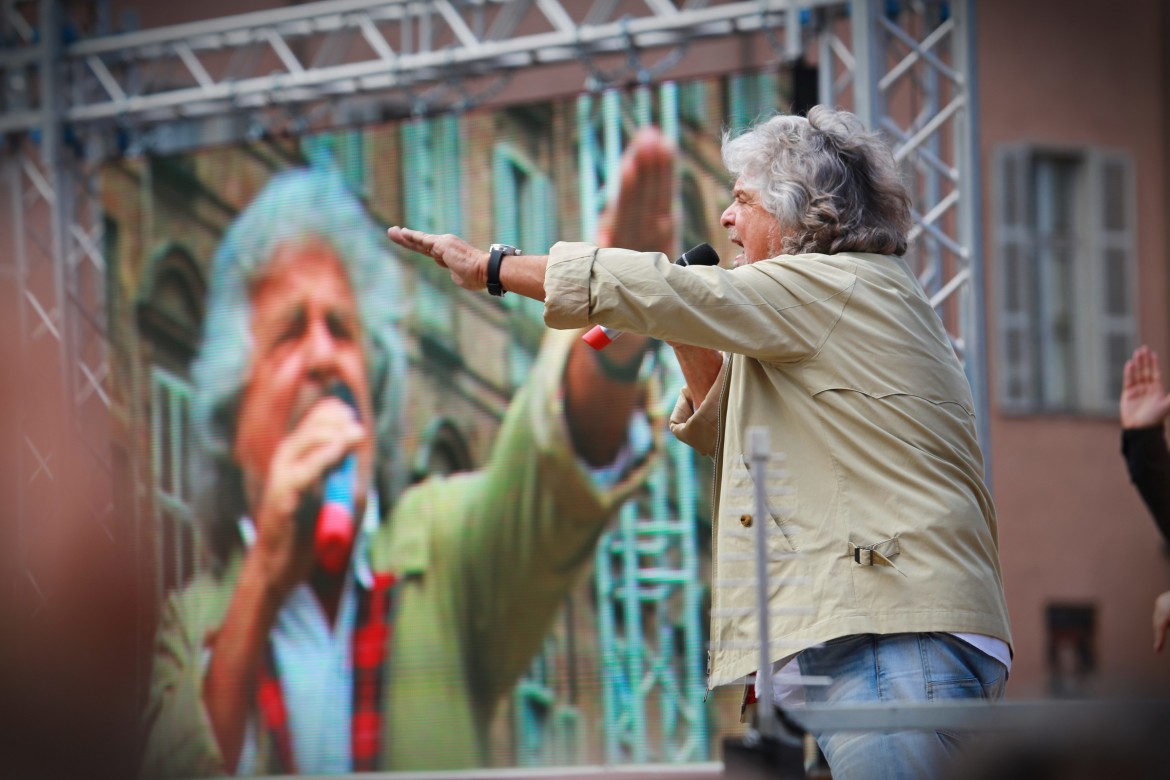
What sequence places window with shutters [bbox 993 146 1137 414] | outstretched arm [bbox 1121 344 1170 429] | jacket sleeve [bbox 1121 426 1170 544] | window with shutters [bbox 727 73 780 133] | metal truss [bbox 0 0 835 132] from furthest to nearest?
window with shutters [bbox 993 146 1137 414], metal truss [bbox 0 0 835 132], window with shutters [bbox 727 73 780 133], outstretched arm [bbox 1121 344 1170 429], jacket sleeve [bbox 1121 426 1170 544]

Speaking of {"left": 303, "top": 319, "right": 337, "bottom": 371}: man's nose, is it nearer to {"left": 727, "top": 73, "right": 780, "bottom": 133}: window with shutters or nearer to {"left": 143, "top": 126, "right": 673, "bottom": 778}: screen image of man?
{"left": 143, "top": 126, "right": 673, "bottom": 778}: screen image of man

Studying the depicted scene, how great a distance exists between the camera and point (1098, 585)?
13055mm

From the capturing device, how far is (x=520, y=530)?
6.68 metres

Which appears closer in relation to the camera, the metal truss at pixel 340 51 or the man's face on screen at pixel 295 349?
the metal truss at pixel 340 51

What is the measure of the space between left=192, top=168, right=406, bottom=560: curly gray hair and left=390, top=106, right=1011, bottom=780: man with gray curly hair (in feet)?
14.9

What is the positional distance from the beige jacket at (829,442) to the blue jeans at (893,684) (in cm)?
4

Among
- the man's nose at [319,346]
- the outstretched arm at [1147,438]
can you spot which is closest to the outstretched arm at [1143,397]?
the outstretched arm at [1147,438]

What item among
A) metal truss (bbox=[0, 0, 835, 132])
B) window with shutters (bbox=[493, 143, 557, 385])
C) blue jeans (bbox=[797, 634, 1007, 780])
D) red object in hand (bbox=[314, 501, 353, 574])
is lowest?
red object in hand (bbox=[314, 501, 353, 574])

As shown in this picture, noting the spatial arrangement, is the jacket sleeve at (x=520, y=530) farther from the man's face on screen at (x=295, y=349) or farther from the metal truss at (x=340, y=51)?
the metal truss at (x=340, y=51)

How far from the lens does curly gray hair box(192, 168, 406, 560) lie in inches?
276

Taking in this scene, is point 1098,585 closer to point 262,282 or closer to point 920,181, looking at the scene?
point 920,181

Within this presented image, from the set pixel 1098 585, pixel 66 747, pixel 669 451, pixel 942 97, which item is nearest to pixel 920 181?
pixel 942 97

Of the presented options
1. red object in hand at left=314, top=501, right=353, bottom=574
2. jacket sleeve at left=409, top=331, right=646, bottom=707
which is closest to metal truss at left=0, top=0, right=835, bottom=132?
jacket sleeve at left=409, top=331, right=646, bottom=707

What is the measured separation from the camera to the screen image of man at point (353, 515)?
6641 mm
